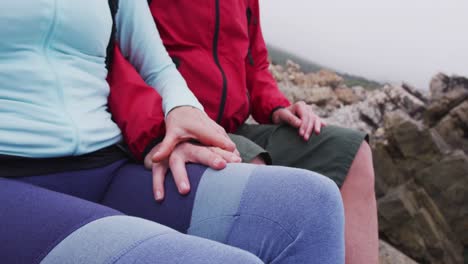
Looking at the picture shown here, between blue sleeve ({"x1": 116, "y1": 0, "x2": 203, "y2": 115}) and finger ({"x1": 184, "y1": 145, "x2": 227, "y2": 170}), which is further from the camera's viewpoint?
blue sleeve ({"x1": 116, "y1": 0, "x2": 203, "y2": 115})

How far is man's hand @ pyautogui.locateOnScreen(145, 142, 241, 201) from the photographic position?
1.25m

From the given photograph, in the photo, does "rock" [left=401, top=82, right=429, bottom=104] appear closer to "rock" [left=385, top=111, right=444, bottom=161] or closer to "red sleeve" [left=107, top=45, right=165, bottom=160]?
"rock" [left=385, top=111, right=444, bottom=161]

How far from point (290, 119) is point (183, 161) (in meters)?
0.83

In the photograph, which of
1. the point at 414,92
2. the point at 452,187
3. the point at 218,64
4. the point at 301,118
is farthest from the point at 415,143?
the point at 414,92

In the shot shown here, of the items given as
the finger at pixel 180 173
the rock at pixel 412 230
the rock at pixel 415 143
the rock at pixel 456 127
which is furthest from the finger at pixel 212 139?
the rock at pixel 456 127

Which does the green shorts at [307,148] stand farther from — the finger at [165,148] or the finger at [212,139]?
the finger at [165,148]

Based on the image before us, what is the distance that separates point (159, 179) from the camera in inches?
50.3

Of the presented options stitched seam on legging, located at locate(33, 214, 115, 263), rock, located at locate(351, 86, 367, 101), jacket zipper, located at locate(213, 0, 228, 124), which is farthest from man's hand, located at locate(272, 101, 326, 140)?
rock, located at locate(351, 86, 367, 101)

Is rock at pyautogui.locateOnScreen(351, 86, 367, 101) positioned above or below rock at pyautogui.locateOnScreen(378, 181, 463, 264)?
below

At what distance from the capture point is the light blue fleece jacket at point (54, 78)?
116cm

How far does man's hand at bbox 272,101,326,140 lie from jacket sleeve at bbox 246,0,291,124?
0.07 meters

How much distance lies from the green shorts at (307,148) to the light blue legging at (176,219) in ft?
1.40

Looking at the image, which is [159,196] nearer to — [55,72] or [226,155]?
[226,155]

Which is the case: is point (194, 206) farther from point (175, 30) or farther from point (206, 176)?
point (175, 30)
